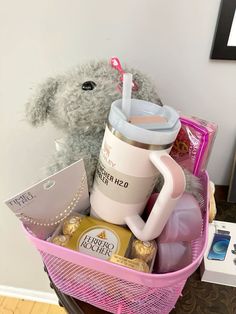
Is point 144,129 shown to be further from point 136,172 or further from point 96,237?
point 96,237

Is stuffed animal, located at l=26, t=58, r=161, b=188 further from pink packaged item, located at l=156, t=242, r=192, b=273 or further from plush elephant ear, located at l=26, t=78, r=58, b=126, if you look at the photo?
pink packaged item, located at l=156, t=242, r=192, b=273

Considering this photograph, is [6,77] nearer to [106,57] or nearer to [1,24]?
[1,24]

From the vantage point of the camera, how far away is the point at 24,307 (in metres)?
1.29

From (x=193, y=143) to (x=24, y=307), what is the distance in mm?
1132

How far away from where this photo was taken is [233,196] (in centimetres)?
71

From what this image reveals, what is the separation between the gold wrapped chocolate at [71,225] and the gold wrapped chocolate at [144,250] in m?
0.09

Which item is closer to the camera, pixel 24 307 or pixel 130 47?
pixel 130 47

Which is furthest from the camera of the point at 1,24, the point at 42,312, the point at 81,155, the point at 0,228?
the point at 42,312

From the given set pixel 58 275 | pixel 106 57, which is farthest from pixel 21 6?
pixel 58 275

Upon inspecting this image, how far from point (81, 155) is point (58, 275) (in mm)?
190

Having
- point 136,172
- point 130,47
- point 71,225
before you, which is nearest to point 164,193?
point 136,172

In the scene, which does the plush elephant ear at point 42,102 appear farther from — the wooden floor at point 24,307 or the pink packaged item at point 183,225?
the wooden floor at point 24,307

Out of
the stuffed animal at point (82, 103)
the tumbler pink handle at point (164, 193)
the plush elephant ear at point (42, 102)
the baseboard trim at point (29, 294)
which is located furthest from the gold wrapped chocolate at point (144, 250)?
the baseboard trim at point (29, 294)

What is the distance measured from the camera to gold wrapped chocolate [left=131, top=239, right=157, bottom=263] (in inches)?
17.4
